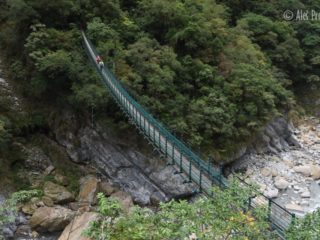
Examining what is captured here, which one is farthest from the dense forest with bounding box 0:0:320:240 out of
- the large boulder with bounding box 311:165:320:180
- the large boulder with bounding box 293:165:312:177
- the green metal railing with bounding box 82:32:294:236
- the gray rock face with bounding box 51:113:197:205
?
the large boulder with bounding box 311:165:320:180

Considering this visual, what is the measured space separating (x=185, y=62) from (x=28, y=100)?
271 inches

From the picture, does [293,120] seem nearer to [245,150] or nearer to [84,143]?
[245,150]

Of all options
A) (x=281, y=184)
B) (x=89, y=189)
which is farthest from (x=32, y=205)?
(x=281, y=184)

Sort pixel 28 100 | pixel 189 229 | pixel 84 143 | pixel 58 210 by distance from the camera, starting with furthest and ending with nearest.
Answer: pixel 28 100 < pixel 84 143 < pixel 58 210 < pixel 189 229

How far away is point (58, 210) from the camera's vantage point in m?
13.7

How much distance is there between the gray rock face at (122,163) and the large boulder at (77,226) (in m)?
2.29

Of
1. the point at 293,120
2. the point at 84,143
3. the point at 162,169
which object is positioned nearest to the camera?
the point at 162,169

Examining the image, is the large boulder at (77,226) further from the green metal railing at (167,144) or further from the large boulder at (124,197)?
the green metal railing at (167,144)

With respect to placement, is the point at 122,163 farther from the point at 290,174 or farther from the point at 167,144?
the point at 290,174

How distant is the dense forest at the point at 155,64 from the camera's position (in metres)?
15.3

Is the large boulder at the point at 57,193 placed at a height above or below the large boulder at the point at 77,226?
below

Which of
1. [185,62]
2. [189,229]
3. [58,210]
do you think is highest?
[189,229]

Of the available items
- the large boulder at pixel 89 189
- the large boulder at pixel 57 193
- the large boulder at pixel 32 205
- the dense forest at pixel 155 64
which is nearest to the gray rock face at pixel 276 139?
the dense forest at pixel 155 64

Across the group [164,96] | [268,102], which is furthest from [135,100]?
[268,102]
